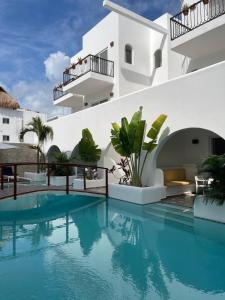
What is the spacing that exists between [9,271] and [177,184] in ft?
29.2

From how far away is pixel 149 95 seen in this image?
12297 mm

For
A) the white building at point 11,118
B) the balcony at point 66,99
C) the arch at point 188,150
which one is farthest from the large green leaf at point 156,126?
the white building at point 11,118

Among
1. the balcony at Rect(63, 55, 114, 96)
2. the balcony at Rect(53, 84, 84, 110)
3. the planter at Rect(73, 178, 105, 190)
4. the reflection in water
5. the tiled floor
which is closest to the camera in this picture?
the reflection in water

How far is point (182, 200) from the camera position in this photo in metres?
11.5

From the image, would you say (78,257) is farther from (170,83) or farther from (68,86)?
(68,86)

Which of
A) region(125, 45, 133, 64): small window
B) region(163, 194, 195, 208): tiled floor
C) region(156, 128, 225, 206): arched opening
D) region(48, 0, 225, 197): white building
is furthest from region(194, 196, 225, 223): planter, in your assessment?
region(125, 45, 133, 64): small window

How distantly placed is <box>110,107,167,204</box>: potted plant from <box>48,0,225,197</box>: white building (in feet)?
1.55

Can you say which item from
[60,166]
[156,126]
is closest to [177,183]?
[156,126]

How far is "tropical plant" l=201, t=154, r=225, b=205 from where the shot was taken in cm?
805

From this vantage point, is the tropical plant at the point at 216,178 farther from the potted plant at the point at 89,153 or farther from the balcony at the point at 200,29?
the potted plant at the point at 89,153

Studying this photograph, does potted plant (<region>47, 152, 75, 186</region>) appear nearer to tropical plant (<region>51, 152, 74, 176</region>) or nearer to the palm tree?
tropical plant (<region>51, 152, 74, 176</region>)

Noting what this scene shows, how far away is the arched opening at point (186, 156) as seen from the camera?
13000 mm

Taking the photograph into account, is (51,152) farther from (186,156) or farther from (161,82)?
(186,156)

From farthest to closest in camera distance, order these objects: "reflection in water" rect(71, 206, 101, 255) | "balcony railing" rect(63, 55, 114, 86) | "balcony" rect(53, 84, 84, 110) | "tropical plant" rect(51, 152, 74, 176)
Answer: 1. "balcony" rect(53, 84, 84, 110)
2. "balcony railing" rect(63, 55, 114, 86)
3. "tropical plant" rect(51, 152, 74, 176)
4. "reflection in water" rect(71, 206, 101, 255)
